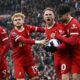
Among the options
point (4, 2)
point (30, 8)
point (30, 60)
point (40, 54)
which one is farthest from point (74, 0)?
point (30, 60)

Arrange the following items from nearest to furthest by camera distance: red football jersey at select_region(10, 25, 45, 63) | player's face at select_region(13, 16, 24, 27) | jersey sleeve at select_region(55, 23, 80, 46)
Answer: jersey sleeve at select_region(55, 23, 80, 46) < player's face at select_region(13, 16, 24, 27) < red football jersey at select_region(10, 25, 45, 63)

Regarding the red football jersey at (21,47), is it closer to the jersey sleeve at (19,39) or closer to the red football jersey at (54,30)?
the jersey sleeve at (19,39)

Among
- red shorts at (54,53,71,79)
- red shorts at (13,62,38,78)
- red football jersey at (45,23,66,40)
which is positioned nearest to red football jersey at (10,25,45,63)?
red shorts at (13,62,38,78)

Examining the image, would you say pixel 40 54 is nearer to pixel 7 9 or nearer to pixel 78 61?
pixel 78 61

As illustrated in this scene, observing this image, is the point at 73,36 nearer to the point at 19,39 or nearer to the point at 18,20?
the point at 19,39

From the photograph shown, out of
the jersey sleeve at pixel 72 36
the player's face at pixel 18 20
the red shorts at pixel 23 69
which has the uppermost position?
the player's face at pixel 18 20

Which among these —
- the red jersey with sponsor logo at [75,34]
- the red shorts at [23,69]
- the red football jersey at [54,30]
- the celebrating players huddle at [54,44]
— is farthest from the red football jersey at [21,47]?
the red jersey with sponsor logo at [75,34]

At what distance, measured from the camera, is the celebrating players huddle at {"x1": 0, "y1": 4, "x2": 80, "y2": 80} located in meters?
9.42

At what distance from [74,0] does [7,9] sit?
3.50 metres

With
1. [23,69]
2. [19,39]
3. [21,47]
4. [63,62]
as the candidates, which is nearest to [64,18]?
[63,62]

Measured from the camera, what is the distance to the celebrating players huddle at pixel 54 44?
942 cm

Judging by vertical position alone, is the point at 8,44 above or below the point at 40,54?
above

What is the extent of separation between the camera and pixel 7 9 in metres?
23.3

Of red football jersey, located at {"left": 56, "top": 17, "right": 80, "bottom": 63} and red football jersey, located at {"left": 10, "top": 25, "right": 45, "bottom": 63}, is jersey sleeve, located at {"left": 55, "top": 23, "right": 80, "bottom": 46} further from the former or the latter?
red football jersey, located at {"left": 10, "top": 25, "right": 45, "bottom": 63}
